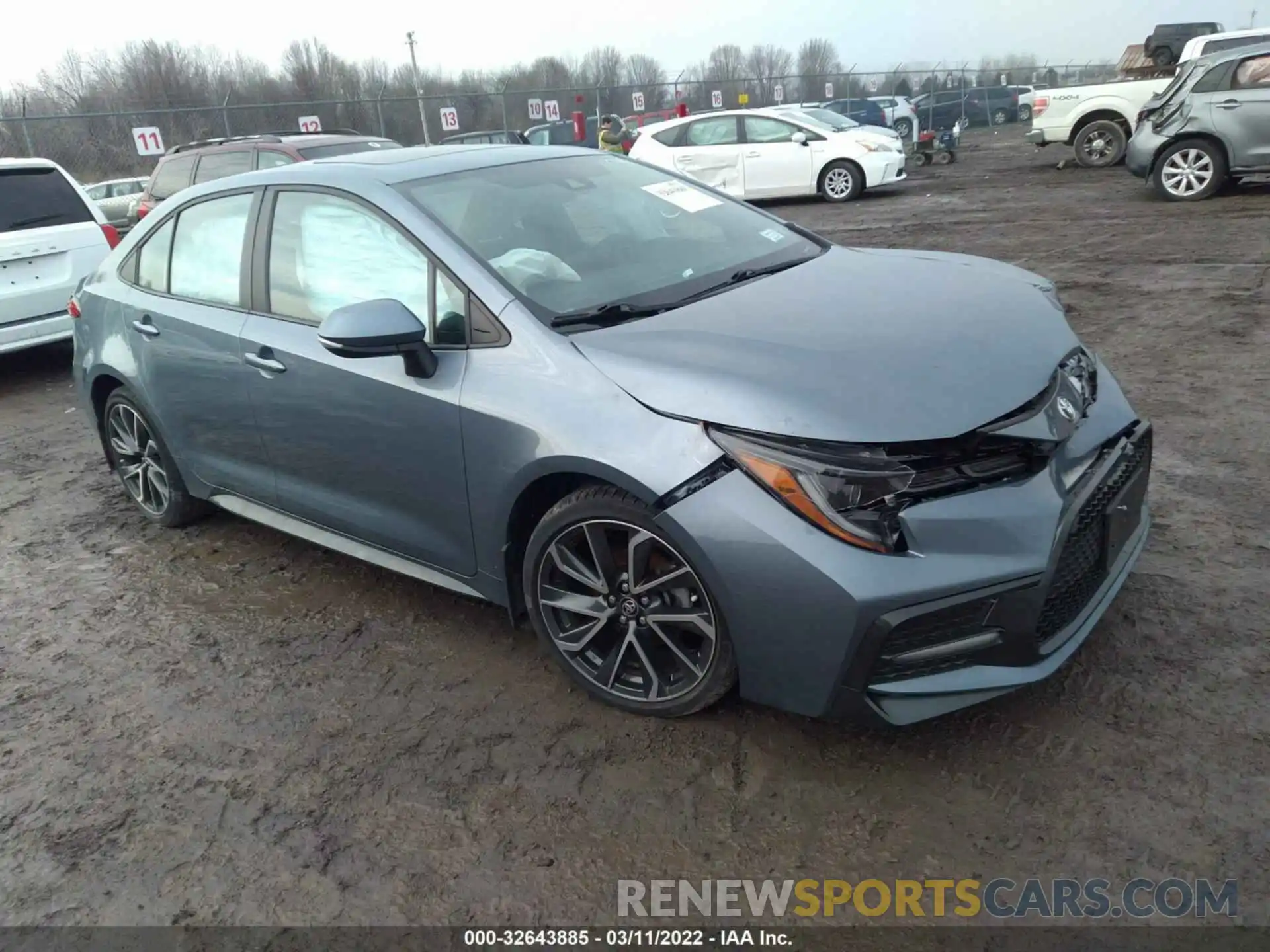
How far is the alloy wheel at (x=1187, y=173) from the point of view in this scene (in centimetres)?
1164

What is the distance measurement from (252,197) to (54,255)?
15.6ft

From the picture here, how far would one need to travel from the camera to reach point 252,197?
12.5 feet

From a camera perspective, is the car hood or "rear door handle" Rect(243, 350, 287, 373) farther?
"rear door handle" Rect(243, 350, 287, 373)

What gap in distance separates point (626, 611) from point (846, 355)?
3.14 ft

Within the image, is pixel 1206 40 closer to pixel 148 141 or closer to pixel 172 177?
pixel 172 177

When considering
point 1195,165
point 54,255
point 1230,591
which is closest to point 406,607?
point 1230,591

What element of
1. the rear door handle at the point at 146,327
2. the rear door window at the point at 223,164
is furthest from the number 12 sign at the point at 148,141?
the rear door handle at the point at 146,327

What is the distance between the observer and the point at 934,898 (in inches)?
87.9

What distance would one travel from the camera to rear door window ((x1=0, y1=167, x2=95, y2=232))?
7.40m

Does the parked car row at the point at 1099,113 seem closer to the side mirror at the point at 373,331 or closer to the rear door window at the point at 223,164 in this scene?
the rear door window at the point at 223,164

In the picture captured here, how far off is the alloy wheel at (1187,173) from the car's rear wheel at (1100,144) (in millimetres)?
4991

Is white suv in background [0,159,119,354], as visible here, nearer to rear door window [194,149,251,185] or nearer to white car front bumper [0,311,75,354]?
white car front bumper [0,311,75,354]

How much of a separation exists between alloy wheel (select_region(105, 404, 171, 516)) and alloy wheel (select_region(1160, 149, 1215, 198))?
1193cm

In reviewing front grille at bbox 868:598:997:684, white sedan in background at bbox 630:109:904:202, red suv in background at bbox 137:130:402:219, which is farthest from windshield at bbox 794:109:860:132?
front grille at bbox 868:598:997:684
